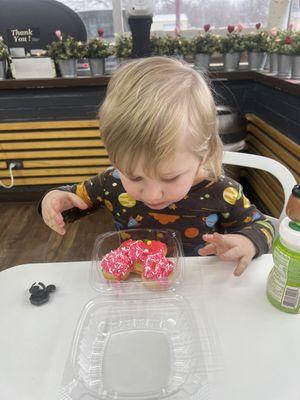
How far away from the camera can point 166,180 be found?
0.70 metres

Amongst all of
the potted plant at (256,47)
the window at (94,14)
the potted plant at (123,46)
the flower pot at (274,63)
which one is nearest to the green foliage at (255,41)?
the potted plant at (256,47)

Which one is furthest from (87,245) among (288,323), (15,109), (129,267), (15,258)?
(288,323)

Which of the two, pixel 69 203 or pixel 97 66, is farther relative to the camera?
pixel 97 66

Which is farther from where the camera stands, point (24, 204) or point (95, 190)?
point (24, 204)

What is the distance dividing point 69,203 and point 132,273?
0.28 m

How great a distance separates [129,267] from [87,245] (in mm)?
1434

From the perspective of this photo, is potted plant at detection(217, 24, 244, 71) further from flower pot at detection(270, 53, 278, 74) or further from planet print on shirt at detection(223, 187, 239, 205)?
planet print on shirt at detection(223, 187, 239, 205)

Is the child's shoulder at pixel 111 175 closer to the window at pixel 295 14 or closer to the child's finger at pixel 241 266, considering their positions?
the child's finger at pixel 241 266

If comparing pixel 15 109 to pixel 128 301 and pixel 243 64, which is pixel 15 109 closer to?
pixel 243 64

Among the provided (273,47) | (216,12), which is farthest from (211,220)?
(216,12)

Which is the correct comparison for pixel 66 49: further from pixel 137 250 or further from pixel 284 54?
pixel 137 250

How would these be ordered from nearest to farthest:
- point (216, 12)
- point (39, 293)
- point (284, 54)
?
point (39, 293) → point (284, 54) → point (216, 12)

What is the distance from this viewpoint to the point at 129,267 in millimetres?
693

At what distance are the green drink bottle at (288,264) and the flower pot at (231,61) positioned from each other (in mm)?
1920
